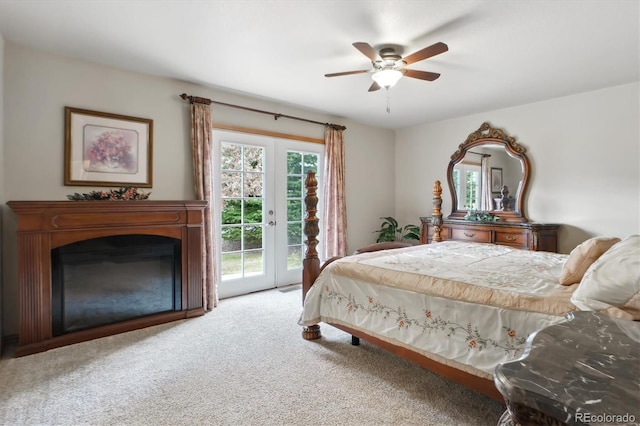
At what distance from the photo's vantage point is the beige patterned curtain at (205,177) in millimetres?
3445

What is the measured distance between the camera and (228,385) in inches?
79.5

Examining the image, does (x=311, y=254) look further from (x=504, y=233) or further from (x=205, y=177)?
(x=504, y=233)

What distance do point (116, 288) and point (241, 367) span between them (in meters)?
1.54

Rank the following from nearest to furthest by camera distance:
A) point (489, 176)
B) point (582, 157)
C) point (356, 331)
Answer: point (356, 331), point (582, 157), point (489, 176)

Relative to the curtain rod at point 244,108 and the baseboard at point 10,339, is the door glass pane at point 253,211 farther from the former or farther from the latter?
the baseboard at point 10,339

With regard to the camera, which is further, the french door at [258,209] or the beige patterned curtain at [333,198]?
the beige patterned curtain at [333,198]

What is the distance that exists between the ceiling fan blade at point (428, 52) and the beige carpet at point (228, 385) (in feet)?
7.45

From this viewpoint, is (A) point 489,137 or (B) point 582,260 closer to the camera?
(B) point 582,260

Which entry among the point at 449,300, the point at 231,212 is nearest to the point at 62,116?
the point at 231,212

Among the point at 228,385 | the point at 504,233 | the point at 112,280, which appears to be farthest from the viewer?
the point at 504,233

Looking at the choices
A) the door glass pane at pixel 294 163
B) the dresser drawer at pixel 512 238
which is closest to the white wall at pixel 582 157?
the dresser drawer at pixel 512 238

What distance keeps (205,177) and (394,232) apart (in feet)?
10.9

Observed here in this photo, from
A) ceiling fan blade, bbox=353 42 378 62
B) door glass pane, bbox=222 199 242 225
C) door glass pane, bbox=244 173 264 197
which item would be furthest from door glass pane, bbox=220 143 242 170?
ceiling fan blade, bbox=353 42 378 62

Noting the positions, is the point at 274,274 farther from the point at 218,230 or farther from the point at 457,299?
the point at 457,299
